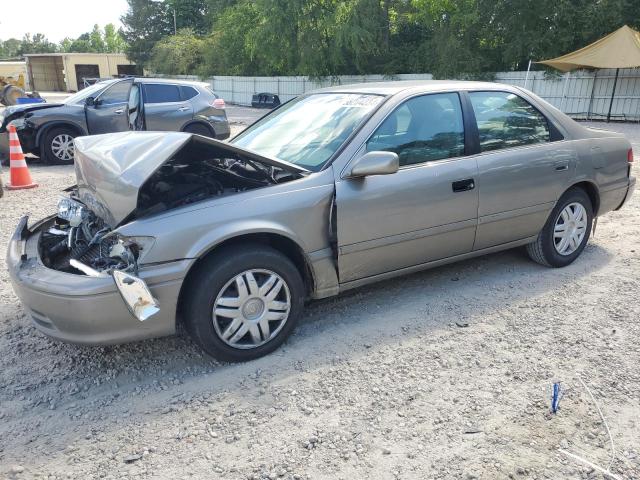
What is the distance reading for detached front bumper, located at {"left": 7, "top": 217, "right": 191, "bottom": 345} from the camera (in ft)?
8.98

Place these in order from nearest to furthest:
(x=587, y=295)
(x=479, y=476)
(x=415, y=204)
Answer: (x=479, y=476), (x=415, y=204), (x=587, y=295)

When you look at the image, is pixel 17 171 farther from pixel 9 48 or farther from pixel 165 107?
pixel 9 48

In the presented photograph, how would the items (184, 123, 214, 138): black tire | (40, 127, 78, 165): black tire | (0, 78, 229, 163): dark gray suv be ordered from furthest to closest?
(184, 123, 214, 138): black tire, (40, 127, 78, 165): black tire, (0, 78, 229, 163): dark gray suv

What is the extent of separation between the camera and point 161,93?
1053 cm

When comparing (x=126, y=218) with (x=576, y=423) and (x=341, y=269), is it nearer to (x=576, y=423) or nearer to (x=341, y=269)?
(x=341, y=269)

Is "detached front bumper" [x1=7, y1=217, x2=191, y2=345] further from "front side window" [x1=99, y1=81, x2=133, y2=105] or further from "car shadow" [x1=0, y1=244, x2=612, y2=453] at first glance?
"front side window" [x1=99, y1=81, x2=133, y2=105]

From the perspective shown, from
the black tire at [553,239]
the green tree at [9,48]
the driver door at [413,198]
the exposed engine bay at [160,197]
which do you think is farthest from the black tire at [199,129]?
the green tree at [9,48]

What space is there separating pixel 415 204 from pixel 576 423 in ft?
5.50

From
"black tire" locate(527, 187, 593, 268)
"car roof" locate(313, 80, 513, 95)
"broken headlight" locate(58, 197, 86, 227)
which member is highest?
"car roof" locate(313, 80, 513, 95)

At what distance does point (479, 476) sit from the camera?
7.58 ft

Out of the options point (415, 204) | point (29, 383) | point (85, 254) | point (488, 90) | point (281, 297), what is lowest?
point (29, 383)

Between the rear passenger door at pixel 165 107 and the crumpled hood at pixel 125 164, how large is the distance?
7.08 meters

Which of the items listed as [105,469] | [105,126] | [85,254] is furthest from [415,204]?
[105,126]

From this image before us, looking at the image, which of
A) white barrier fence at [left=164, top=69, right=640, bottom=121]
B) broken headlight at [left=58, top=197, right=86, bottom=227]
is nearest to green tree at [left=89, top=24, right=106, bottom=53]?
white barrier fence at [left=164, top=69, right=640, bottom=121]
